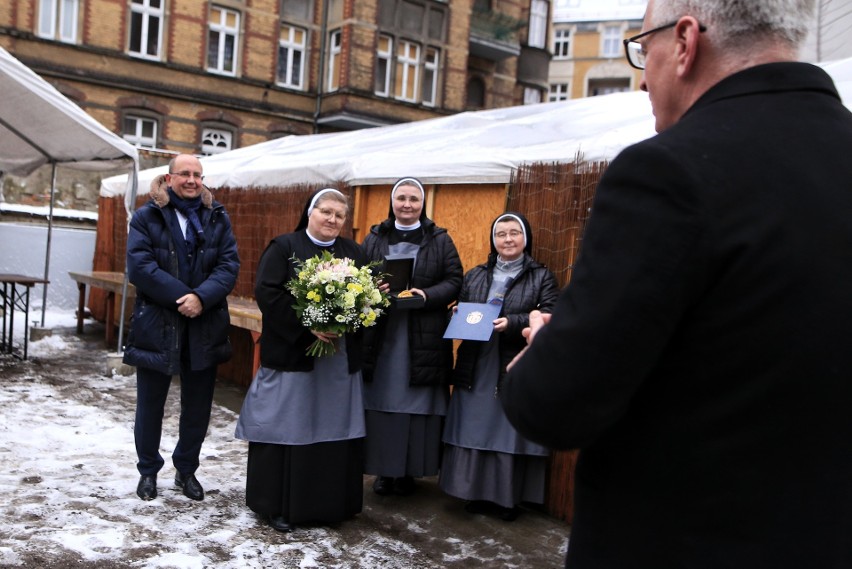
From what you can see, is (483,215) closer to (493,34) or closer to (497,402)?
(497,402)

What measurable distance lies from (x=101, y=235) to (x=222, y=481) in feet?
30.6

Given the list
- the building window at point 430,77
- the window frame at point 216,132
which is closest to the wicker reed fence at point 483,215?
the window frame at point 216,132

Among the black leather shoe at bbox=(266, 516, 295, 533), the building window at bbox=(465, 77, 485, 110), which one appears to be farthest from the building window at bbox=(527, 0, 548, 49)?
the black leather shoe at bbox=(266, 516, 295, 533)

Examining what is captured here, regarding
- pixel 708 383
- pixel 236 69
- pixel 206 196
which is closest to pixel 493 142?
pixel 206 196

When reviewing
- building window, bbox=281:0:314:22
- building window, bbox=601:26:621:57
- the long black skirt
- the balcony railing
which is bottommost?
the long black skirt

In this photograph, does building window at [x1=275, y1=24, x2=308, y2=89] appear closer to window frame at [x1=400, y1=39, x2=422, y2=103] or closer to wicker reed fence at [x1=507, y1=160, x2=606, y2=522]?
window frame at [x1=400, y1=39, x2=422, y2=103]

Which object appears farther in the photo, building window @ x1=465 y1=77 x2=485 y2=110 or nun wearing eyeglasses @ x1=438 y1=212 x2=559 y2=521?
building window @ x1=465 y1=77 x2=485 y2=110

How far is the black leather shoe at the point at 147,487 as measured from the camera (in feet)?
15.3

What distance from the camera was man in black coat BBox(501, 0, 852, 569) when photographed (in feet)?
3.52

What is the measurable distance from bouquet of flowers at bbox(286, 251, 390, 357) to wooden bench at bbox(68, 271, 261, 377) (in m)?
2.76

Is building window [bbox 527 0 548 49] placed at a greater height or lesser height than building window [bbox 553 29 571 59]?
lesser

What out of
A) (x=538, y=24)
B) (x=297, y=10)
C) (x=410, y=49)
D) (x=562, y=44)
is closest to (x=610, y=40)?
(x=562, y=44)

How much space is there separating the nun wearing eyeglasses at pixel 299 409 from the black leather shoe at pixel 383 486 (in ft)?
2.01

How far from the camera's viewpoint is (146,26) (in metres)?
20.8
